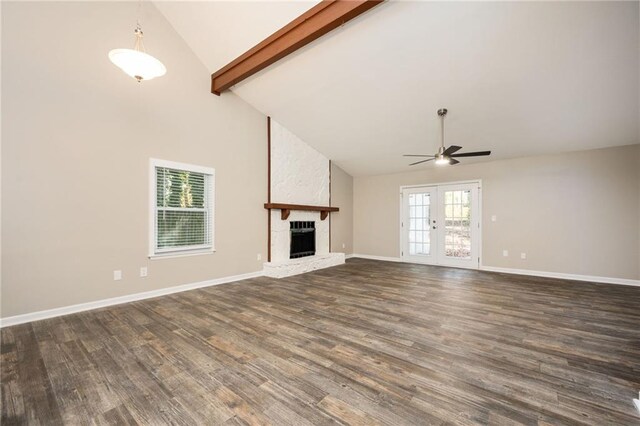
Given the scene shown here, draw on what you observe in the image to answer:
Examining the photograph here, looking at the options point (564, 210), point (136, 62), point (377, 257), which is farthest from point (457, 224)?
point (136, 62)

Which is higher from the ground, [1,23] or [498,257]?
[1,23]

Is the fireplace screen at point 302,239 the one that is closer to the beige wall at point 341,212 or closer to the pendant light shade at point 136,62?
the beige wall at point 341,212

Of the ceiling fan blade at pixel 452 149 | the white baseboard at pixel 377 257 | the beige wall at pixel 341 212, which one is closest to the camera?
the ceiling fan blade at pixel 452 149

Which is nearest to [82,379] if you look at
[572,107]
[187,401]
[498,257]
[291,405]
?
[187,401]

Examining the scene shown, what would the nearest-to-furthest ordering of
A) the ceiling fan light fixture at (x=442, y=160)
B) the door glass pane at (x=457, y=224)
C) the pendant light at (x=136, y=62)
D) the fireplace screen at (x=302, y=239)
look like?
the pendant light at (x=136, y=62), the ceiling fan light fixture at (x=442, y=160), the fireplace screen at (x=302, y=239), the door glass pane at (x=457, y=224)

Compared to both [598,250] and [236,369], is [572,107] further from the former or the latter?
[236,369]

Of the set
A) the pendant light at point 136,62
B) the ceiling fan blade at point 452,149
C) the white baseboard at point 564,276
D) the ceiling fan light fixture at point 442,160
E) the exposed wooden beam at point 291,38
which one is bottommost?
the white baseboard at point 564,276

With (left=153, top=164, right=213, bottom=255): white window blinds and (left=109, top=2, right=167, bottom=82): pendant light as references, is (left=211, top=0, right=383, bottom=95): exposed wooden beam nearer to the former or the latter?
(left=153, top=164, right=213, bottom=255): white window blinds

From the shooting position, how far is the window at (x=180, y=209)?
395cm

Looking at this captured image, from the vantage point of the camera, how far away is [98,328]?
108 inches

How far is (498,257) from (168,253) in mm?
6667

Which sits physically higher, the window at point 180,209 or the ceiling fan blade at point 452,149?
the ceiling fan blade at point 452,149

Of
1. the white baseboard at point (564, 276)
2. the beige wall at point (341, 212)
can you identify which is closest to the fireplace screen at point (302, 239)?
the beige wall at point (341, 212)

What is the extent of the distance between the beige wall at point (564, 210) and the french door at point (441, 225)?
23 centimetres
